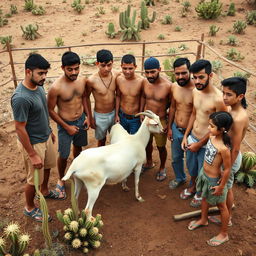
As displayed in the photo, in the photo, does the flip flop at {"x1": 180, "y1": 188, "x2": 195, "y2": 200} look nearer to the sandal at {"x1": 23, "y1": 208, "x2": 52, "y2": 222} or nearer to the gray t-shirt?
the sandal at {"x1": 23, "y1": 208, "x2": 52, "y2": 222}

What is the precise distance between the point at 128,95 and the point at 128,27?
787cm

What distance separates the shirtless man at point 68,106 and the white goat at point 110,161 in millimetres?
661

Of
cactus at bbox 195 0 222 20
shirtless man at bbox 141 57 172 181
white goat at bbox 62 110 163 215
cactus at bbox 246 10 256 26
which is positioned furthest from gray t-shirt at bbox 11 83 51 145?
cactus at bbox 246 10 256 26

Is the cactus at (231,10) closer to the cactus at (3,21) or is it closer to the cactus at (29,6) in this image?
the cactus at (29,6)

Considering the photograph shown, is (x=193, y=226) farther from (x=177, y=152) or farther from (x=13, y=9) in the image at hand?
(x=13, y=9)

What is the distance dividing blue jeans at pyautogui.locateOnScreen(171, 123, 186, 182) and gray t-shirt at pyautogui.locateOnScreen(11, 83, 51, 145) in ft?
5.61

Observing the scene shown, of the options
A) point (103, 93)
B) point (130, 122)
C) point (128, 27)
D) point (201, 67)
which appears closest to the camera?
point (201, 67)

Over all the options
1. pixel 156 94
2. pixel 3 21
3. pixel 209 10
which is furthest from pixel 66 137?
pixel 209 10

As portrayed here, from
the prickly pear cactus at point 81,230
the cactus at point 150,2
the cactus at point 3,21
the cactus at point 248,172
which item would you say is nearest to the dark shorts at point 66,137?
the prickly pear cactus at point 81,230

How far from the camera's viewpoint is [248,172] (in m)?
4.73

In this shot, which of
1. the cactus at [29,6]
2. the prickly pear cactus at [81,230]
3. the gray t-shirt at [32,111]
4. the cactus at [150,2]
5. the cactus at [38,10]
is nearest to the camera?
the gray t-shirt at [32,111]

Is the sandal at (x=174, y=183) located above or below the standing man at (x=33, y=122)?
below

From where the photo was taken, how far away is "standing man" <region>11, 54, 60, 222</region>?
3.29 meters

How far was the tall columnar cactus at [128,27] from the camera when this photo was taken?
11.5 meters
